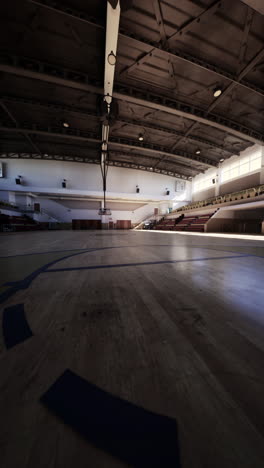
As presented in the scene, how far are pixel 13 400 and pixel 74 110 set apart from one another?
10.7 metres

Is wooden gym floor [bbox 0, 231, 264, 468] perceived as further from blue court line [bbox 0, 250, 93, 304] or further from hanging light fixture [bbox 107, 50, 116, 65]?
hanging light fixture [bbox 107, 50, 116, 65]

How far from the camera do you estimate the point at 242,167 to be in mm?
13383

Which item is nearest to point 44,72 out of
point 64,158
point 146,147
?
point 146,147

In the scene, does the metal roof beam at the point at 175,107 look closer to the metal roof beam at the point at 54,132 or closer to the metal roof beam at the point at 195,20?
the metal roof beam at the point at 195,20

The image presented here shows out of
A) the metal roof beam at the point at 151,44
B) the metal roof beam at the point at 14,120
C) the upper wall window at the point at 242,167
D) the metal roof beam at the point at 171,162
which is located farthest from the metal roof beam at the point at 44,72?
the upper wall window at the point at 242,167

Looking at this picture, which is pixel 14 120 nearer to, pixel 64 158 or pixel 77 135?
pixel 77 135

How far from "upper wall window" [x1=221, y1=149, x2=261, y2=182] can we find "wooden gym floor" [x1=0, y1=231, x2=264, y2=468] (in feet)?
50.2

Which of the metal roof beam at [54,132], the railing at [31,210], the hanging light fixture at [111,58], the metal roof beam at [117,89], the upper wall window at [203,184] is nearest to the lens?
the hanging light fixture at [111,58]

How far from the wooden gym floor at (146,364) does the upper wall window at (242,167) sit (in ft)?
50.2

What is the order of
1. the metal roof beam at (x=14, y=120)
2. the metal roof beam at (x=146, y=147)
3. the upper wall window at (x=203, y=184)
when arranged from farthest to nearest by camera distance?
the upper wall window at (x=203, y=184), the metal roof beam at (x=146, y=147), the metal roof beam at (x=14, y=120)

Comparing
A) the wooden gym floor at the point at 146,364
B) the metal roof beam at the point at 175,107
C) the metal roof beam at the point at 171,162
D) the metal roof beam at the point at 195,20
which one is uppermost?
the metal roof beam at the point at 195,20

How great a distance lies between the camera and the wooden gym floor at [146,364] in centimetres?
32

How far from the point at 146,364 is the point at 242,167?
668 inches

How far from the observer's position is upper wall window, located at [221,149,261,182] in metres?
12.2
